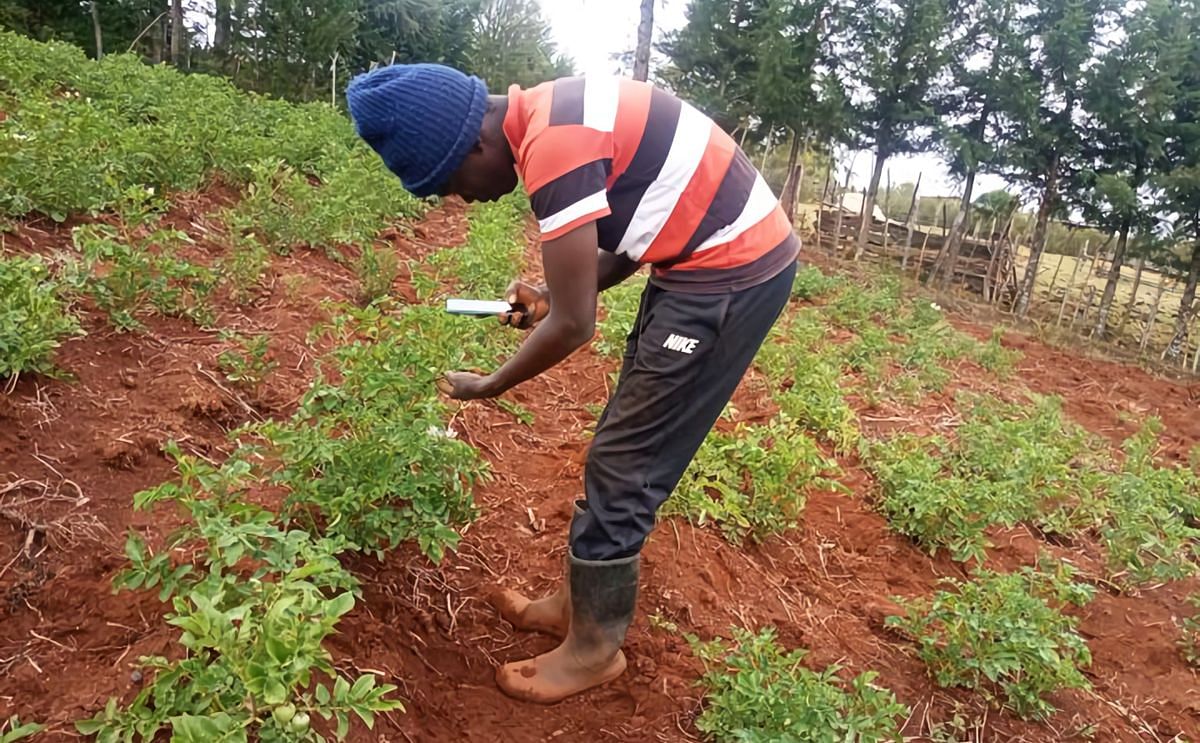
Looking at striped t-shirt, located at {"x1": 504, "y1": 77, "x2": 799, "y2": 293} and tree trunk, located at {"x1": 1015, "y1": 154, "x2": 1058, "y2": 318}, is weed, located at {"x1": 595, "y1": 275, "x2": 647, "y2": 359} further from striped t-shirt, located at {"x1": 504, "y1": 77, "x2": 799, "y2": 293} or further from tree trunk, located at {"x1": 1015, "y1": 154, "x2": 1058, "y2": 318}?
tree trunk, located at {"x1": 1015, "y1": 154, "x2": 1058, "y2": 318}

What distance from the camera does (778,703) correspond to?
1992mm

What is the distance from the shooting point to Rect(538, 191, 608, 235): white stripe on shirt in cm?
162

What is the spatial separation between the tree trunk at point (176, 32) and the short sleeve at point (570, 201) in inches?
608

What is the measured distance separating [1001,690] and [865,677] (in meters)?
0.90

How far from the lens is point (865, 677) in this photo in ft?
6.90

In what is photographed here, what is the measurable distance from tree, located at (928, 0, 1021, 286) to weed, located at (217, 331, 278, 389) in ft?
46.1

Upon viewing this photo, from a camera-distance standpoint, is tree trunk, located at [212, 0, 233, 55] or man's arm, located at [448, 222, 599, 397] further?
tree trunk, located at [212, 0, 233, 55]

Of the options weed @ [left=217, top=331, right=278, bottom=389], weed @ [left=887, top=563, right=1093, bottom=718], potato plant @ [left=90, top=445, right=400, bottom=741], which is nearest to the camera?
potato plant @ [left=90, top=445, right=400, bottom=741]

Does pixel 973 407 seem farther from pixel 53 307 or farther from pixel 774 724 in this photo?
pixel 53 307

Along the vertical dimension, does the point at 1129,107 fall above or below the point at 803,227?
above

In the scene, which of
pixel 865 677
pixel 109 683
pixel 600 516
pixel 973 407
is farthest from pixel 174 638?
pixel 973 407

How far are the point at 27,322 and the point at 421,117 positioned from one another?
162 cm

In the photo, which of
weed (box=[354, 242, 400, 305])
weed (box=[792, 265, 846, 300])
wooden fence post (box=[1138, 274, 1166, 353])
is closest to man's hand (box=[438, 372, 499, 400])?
weed (box=[354, 242, 400, 305])

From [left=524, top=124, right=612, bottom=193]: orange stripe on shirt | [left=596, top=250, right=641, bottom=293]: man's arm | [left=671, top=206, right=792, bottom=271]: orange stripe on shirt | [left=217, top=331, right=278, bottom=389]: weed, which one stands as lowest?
[left=217, top=331, right=278, bottom=389]: weed
